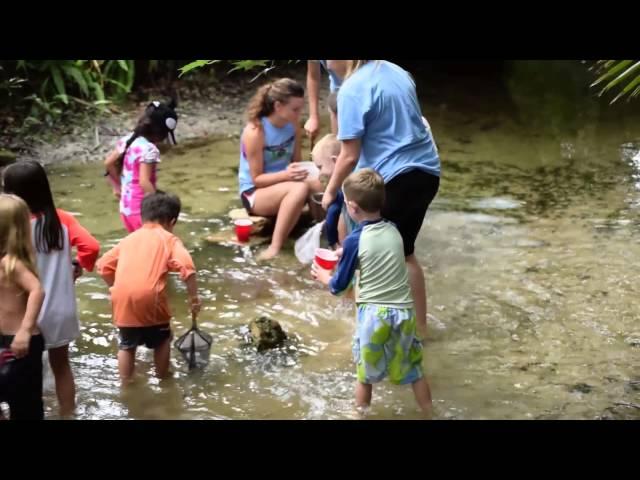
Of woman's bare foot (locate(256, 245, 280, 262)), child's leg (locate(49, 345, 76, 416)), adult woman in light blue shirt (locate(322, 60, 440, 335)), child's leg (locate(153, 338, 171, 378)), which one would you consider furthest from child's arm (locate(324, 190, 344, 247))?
child's leg (locate(49, 345, 76, 416))

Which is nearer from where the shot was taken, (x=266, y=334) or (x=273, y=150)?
(x=266, y=334)

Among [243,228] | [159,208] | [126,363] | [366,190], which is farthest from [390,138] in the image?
[243,228]

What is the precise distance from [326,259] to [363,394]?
3.04 ft

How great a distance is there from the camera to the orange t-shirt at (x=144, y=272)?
4.04m

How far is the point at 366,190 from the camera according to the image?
3.75 metres

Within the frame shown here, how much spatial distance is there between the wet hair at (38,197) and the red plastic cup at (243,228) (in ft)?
7.72

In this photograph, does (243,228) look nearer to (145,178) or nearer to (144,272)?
(145,178)

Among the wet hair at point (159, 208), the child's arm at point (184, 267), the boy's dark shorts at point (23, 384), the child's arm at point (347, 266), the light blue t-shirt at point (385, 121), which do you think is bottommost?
the boy's dark shorts at point (23, 384)

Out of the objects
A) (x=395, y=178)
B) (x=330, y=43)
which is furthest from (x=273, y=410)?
(x=330, y=43)

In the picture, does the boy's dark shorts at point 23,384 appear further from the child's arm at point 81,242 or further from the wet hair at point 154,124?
the wet hair at point 154,124

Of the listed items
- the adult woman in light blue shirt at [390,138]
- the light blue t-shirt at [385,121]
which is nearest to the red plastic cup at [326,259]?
the adult woman in light blue shirt at [390,138]

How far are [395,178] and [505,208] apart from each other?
9.05 ft

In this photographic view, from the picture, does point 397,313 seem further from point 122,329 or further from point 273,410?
point 122,329

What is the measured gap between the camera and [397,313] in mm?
3766
